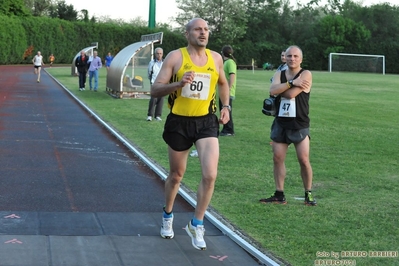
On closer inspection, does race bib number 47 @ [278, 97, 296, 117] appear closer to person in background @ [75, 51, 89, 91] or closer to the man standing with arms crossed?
the man standing with arms crossed

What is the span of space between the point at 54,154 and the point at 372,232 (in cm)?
681

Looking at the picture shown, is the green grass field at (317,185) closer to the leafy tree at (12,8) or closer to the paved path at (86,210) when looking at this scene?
the paved path at (86,210)

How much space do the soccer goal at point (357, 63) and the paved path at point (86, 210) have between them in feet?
220

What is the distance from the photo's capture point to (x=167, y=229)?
7.00 meters

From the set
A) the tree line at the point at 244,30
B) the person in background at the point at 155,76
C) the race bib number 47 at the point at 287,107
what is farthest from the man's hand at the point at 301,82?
the tree line at the point at 244,30

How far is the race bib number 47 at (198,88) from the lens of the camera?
21.7ft

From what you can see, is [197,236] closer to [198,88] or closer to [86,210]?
[198,88]

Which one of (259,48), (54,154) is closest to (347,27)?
(259,48)

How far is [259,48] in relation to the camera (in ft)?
286

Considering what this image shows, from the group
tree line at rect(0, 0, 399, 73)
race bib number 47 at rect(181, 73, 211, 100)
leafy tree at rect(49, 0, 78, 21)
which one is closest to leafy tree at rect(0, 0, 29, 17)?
tree line at rect(0, 0, 399, 73)

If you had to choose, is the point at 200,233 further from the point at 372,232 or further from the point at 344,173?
the point at 344,173

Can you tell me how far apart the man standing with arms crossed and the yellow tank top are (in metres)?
1.87

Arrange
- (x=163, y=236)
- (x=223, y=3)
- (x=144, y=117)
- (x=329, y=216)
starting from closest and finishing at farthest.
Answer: (x=163, y=236) < (x=329, y=216) < (x=144, y=117) < (x=223, y=3)

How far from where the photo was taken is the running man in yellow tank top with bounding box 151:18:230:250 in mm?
6656
